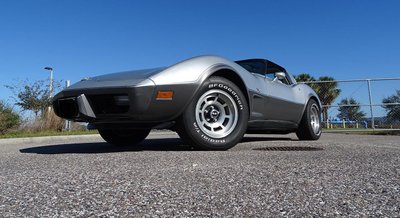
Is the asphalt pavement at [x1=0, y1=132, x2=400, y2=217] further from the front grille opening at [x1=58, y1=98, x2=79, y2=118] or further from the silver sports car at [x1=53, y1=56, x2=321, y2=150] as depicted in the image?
the front grille opening at [x1=58, y1=98, x2=79, y2=118]

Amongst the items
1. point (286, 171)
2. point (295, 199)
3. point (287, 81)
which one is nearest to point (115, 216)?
point (295, 199)

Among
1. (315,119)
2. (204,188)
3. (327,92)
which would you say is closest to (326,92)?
(327,92)

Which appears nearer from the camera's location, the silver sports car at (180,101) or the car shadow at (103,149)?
the silver sports car at (180,101)

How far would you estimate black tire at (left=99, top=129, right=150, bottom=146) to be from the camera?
189 inches

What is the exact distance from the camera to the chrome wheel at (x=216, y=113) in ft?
12.1

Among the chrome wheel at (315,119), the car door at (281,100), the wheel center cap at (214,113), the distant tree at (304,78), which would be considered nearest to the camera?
the wheel center cap at (214,113)

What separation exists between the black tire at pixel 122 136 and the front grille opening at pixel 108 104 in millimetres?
1197

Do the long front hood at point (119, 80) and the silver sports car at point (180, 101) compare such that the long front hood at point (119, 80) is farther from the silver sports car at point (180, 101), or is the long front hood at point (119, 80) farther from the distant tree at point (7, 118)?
the distant tree at point (7, 118)

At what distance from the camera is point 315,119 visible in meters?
6.32

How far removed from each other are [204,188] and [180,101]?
5.52ft

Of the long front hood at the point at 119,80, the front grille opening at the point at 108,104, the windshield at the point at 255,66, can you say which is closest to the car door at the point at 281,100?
the windshield at the point at 255,66

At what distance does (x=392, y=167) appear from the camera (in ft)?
8.34

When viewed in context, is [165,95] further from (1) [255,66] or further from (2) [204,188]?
(1) [255,66]

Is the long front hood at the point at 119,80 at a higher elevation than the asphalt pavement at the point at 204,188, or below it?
higher
